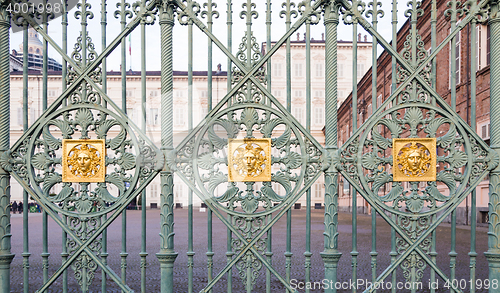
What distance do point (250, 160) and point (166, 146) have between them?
1112 mm

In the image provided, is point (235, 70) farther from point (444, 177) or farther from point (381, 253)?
point (381, 253)

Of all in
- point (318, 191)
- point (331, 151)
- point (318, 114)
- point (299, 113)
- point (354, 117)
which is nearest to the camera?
point (354, 117)

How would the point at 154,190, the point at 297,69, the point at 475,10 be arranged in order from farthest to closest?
1. the point at 154,190
2. the point at 297,69
3. the point at 475,10

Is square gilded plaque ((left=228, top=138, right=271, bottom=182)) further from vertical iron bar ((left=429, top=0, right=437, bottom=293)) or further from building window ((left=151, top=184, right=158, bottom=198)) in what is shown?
building window ((left=151, top=184, right=158, bottom=198))

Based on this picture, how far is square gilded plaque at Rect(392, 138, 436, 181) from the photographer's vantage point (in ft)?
20.2

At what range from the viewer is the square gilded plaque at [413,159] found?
242 inches

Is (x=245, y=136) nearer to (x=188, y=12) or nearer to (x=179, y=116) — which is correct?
(x=188, y=12)

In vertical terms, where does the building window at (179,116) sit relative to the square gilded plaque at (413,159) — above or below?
above

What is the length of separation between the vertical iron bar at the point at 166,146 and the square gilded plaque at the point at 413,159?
2987mm

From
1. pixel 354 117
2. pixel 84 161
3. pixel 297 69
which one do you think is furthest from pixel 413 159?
pixel 297 69

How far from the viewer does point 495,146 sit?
20.4 ft

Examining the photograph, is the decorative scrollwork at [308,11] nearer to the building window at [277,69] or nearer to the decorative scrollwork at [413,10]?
the decorative scrollwork at [413,10]

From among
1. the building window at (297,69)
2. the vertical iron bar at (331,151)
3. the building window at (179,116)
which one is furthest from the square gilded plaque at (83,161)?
the building window at (297,69)

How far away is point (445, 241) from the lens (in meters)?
15.0
